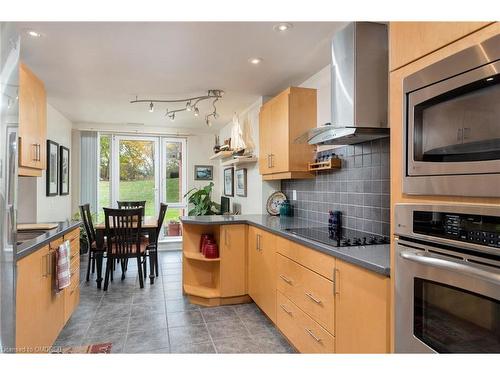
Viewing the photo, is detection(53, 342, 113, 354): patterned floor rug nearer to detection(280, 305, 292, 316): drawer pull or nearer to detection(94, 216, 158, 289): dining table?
detection(280, 305, 292, 316): drawer pull

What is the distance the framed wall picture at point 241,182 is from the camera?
15.7 ft

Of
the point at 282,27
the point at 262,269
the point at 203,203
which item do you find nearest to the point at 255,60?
the point at 282,27

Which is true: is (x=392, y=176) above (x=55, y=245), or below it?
above

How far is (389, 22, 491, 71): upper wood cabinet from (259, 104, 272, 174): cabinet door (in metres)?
2.26

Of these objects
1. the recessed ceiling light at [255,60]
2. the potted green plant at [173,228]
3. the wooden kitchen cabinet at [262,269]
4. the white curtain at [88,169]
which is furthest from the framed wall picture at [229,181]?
the recessed ceiling light at [255,60]

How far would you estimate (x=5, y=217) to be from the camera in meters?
1.38

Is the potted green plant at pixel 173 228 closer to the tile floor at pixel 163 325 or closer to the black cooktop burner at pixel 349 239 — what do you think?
the tile floor at pixel 163 325

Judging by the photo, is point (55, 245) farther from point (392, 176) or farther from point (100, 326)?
point (392, 176)

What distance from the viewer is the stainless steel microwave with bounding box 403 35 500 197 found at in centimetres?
98

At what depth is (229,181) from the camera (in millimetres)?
5656

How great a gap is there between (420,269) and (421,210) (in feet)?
0.76

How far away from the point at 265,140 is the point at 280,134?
43cm

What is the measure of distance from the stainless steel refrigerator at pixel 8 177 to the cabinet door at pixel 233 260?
78.2 inches
